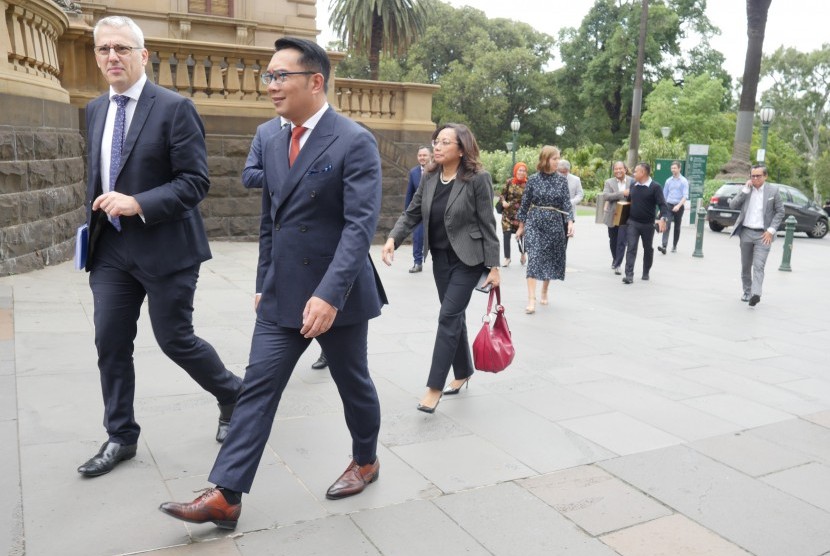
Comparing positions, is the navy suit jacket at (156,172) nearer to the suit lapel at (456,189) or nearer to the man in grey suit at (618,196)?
the suit lapel at (456,189)

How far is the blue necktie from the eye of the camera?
3.66 meters

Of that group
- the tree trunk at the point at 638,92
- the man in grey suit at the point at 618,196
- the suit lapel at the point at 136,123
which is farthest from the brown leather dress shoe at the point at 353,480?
the tree trunk at the point at 638,92

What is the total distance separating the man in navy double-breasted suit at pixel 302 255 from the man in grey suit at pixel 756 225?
7797 mm

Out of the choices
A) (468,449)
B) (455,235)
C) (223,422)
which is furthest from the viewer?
(455,235)

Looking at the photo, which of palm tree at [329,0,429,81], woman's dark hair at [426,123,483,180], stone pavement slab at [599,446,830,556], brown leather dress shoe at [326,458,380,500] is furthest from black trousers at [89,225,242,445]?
palm tree at [329,0,429,81]

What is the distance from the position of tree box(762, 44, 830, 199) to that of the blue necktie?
69.0 metres

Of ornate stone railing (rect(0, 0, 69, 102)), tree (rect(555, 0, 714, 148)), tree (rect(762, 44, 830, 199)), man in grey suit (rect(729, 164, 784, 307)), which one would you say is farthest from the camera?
tree (rect(762, 44, 830, 199))

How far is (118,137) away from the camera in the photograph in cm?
366

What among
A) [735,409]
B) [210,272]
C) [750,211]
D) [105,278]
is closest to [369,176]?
→ [105,278]

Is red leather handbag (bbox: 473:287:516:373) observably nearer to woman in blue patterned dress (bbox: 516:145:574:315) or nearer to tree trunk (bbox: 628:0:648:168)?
woman in blue patterned dress (bbox: 516:145:574:315)

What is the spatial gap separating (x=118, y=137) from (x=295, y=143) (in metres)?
0.90

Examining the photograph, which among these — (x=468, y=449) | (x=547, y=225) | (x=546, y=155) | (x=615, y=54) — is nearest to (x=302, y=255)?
(x=468, y=449)

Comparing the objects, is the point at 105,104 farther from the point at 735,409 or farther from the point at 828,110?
the point at 828,110

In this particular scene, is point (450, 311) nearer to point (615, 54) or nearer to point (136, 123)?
point (136, 123)
